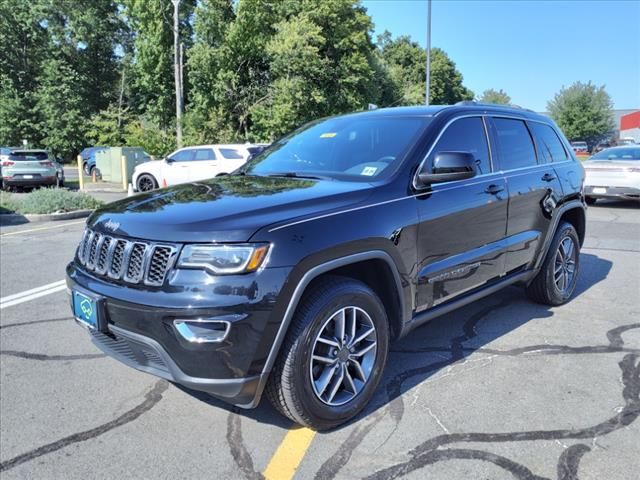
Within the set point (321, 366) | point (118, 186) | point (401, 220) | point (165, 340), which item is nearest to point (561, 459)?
point (321, 366)

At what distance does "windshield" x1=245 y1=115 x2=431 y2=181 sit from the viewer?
3.46 meters

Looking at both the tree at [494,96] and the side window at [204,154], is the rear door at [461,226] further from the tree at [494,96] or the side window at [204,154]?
the tree at [494,96]

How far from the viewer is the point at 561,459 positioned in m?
2.63

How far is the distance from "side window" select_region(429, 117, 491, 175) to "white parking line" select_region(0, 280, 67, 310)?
14.6 ft

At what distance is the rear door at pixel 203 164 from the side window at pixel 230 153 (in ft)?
0.94

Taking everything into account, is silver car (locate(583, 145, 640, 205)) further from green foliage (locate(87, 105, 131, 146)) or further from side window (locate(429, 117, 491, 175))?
green foliage (locate(87, 105, 131, 146))

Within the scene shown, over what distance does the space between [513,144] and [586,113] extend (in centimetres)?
7077

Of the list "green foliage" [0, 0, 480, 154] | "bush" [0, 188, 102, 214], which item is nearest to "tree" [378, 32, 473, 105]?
"green foliage" [0, 0, 480, 154]

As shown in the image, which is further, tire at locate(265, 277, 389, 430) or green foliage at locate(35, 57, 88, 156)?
green foliage at locate(35, 57, 88, 156)

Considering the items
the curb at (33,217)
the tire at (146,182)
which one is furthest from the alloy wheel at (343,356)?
the tire at (146,182)

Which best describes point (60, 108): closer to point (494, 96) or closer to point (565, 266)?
point (565, 266)

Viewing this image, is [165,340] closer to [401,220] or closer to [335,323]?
[335,323]

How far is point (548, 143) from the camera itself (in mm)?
4980

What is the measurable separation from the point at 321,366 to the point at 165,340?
85 centimetres
